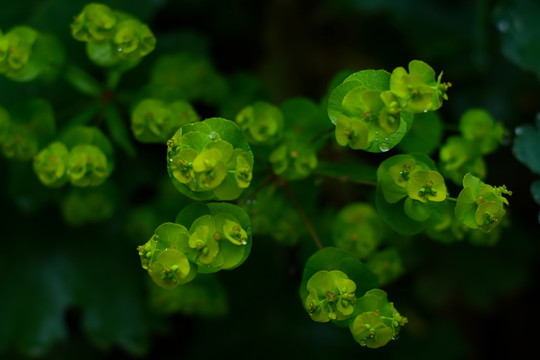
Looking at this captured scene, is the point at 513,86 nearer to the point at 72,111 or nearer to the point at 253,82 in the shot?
the point at 253,82

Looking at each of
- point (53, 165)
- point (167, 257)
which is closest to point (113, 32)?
point (53, 165)

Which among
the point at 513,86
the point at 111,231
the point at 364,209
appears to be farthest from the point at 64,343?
the point at 513,86

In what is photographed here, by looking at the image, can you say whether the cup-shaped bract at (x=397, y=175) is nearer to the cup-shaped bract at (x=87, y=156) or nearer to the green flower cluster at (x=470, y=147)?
the green flower cluster at (x=470, y=147)

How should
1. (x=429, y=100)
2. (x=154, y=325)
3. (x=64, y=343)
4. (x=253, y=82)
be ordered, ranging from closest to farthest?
(x=429, y=100) < (x=253, y=82) < (x=154, y=325) < (x=64, y=343)

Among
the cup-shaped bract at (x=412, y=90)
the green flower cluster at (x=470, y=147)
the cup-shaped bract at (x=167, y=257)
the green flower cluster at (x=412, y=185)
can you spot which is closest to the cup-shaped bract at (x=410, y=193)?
the green flower cluster at (x=412, y=185)

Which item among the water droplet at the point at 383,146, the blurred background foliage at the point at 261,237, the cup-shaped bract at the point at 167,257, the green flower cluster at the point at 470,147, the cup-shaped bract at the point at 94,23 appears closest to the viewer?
the cup-shaped bract at the point at 167,257
